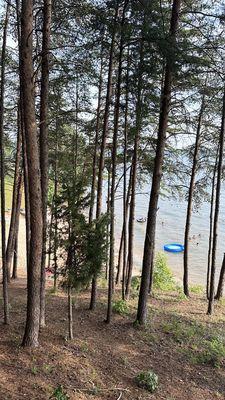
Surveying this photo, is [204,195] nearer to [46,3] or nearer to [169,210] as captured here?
[46,3]

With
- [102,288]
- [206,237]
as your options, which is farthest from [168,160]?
[206,237]

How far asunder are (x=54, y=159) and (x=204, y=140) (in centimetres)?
570

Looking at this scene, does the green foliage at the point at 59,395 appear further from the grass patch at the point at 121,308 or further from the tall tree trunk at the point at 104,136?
the grass patch at the point at 121,308

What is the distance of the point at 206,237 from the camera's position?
1436 inches

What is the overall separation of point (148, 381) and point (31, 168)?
4.69m

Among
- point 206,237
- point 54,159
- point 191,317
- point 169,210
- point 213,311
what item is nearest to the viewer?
point 191,317

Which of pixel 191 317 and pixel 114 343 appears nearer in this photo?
pixel 114 343

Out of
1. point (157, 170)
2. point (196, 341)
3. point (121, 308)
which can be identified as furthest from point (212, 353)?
point (157, 170)

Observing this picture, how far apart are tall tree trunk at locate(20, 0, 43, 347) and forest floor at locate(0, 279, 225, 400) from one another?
0.70m

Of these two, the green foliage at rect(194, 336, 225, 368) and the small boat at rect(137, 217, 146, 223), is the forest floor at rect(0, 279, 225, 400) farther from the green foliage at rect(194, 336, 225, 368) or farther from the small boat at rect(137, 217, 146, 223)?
the small boat at rect(137, 217, 146, 223)

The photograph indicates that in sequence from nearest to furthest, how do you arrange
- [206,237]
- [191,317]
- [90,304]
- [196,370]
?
1. [196,370]
2. [90,304]
3. [191,317]
4. [206,237]

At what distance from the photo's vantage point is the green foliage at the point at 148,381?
287 inches

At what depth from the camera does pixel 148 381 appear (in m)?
7.34

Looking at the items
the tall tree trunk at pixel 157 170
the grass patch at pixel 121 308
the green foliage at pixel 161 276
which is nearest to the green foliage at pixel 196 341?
the tall tree trunk at pixel 157 170
